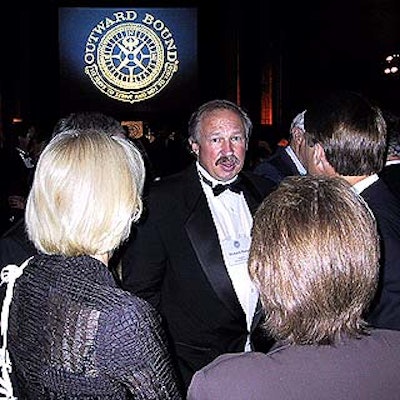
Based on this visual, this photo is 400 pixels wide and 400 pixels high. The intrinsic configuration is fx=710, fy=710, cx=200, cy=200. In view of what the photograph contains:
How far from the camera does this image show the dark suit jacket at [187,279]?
2.74m

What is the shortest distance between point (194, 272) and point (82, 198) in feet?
3.79

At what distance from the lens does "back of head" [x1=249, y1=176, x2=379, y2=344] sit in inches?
53.3

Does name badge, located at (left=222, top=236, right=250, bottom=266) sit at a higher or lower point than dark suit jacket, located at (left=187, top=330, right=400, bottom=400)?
lower

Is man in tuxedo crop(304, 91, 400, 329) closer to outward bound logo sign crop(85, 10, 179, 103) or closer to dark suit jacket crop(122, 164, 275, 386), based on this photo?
dark suit jacket crop(122, 164, 275, 386)

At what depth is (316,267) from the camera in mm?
1349

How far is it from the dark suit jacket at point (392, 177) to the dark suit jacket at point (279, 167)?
0.55 m

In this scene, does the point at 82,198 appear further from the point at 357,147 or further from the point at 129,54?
the point at 129,54

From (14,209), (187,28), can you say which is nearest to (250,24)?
(187,28)

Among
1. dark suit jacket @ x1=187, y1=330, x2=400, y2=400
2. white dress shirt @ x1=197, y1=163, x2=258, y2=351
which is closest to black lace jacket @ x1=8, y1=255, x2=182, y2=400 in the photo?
dark suit jacket @ x1=187, y1=330, x2=400, y2=400

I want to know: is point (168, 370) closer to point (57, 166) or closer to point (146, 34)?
point (57, 166)

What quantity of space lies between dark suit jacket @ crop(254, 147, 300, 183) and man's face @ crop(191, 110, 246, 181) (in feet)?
2.98

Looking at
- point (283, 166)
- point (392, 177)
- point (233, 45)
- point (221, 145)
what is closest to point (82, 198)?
point (221, 145)

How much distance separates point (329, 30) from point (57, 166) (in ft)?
48.9

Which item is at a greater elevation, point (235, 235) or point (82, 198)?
point (82, 198)
